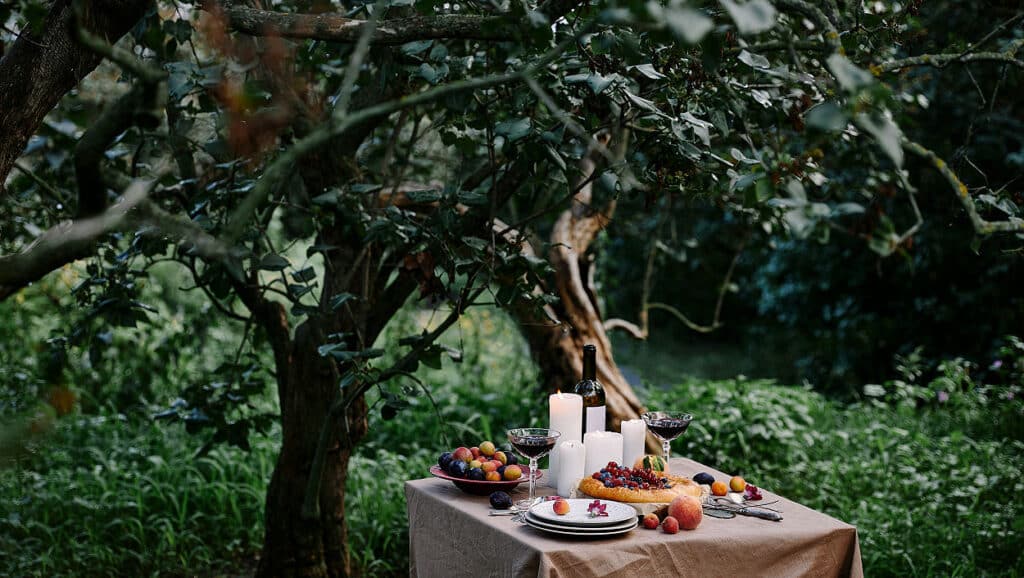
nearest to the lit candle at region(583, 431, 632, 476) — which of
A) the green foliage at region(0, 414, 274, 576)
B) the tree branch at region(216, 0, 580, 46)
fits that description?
the tree branch at region(216, 0, 580, 46)

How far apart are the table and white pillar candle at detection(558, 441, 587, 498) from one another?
0.41 feet

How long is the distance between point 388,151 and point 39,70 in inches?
64.0

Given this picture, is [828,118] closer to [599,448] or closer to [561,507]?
[561,507]

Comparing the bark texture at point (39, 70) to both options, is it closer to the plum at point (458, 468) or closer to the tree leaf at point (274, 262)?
the tree leaf at point (274, 262)

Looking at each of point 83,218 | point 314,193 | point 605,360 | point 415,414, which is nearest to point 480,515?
point 83,218

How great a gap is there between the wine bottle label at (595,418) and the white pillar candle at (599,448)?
0.12 meters

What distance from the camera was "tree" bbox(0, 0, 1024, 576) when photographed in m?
1.24

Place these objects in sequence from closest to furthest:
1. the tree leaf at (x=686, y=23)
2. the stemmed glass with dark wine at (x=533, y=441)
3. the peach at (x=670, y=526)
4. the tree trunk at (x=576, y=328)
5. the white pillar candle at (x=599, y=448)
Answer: the tree leaf at (x=686, y=23)
the peach at (x=670, y=526)
the stemmed glass with dark wine at (x=533, y=441)
the white pillar candle at (x=599, y=448)
the tree trunk at (x=576, y=328)

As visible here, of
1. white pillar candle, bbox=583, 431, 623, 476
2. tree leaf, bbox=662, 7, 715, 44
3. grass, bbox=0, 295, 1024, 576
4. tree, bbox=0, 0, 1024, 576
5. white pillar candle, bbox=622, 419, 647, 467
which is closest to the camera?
tree leaf, bbox=662, 7, 715, 44

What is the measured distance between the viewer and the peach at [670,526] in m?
2.01

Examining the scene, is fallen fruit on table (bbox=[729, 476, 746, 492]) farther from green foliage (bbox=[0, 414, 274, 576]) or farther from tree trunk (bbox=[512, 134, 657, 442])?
green foliage (bbox=[0, 414, 274, 576])

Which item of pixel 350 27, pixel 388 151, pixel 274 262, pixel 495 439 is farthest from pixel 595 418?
pixel 495 439

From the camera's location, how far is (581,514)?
2.04 m

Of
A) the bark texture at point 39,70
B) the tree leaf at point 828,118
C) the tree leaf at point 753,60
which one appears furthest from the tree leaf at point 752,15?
the bark texture at point 39,70
